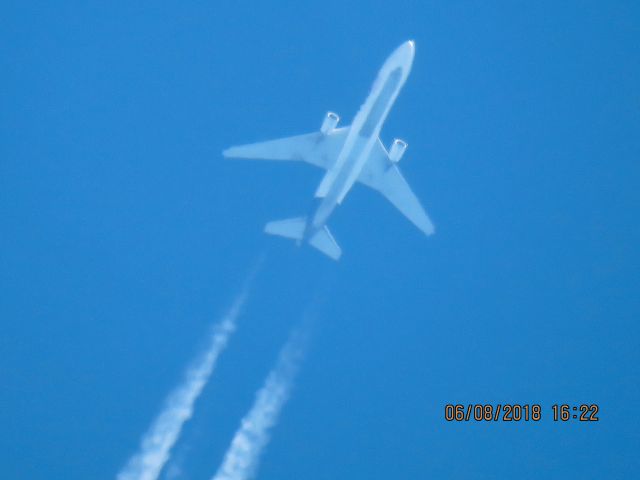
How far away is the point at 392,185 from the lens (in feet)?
99.1

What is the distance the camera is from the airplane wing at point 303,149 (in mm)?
28422

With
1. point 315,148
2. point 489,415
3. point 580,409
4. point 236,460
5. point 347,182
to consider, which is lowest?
point 236,460

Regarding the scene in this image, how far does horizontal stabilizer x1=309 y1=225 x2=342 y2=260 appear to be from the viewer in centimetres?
2872

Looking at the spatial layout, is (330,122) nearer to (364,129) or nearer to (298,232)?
(364,129)

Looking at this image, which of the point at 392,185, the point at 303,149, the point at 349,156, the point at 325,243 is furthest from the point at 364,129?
the point at 325,243

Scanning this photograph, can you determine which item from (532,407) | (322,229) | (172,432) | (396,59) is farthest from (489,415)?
(396,59)

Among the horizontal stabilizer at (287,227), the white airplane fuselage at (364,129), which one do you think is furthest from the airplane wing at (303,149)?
the horizontal stabilizer at (287,227)

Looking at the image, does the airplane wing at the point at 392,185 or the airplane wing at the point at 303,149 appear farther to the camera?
the airplane wing at the point at 392,185

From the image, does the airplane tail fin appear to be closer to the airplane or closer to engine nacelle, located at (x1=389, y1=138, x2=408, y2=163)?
the airplane

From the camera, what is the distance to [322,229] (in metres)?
28.7

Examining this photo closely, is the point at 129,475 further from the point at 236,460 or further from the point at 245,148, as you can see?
the point at 245,148

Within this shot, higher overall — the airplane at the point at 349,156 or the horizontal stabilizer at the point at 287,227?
the airplane at the point at 349,156

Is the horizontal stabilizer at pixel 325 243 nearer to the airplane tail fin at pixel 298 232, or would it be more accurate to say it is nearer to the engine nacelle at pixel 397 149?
the airplane tail fin at pixel 298 232

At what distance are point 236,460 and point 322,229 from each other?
A: 32.3 ft
